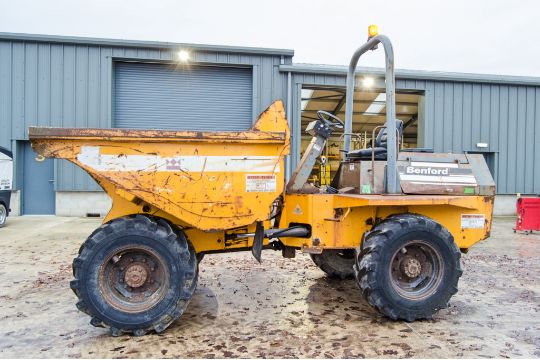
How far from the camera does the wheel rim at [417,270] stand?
163 inches

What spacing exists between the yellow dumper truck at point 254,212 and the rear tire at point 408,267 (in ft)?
0.04

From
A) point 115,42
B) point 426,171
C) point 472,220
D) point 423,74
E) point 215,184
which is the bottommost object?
point 472,220

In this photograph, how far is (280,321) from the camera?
161 inches

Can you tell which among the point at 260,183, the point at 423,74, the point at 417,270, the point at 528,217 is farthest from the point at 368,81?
the point at 260,183

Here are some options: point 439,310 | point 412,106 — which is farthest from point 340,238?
point 412,106

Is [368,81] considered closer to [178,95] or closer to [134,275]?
[178,95]

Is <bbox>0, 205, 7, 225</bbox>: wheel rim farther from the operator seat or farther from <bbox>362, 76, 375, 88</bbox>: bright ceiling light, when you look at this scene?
<bbox>362, 76, 375, 88</bbox>: bright ceiling light

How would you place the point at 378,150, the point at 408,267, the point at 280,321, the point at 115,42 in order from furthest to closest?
the point at 115,42 → the point at 378,150 → the point at 408,267 → the point at 280,321

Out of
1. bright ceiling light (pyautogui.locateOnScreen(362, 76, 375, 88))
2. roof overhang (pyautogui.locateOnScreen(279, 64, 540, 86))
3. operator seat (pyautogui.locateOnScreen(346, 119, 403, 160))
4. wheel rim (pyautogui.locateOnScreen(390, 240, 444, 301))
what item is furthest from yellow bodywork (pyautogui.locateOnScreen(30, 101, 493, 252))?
bright ceiling light (pyautogui.locateOnScreen(362, 76, 375, 88))

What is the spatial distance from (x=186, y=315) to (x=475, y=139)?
14419mm

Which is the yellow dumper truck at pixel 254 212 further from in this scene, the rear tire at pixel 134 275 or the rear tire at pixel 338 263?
the rear tire at pixel 338 263

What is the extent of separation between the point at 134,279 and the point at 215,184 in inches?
47.8

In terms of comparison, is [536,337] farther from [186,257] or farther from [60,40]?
[60,40]

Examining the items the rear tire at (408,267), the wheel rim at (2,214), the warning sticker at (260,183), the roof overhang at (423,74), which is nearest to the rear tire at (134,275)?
the warning sticker at (260,183)
